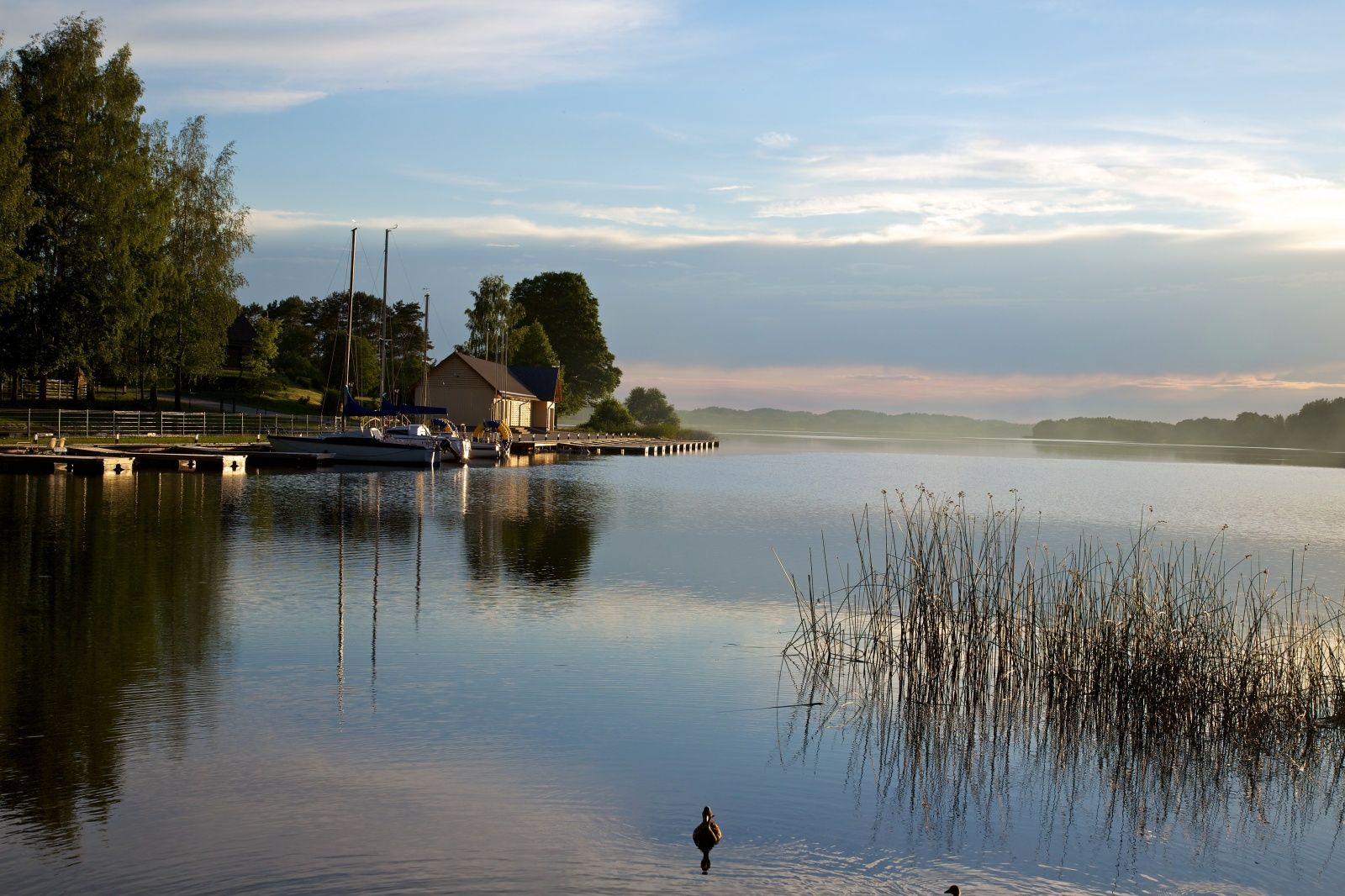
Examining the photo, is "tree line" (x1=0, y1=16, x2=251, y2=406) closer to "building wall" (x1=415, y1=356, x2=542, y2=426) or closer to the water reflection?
"building wall" (x1=415, y1=356, x2=542, y2=426)

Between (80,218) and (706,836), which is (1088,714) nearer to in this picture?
(706,836)

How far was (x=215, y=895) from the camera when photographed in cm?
589

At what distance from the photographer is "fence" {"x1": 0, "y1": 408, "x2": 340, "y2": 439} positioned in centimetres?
4189

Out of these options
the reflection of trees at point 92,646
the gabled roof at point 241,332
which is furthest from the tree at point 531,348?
the reflection of trees at point 92,646

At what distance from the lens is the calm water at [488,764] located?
6590 mm

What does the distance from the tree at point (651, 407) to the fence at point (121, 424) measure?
2426 inches

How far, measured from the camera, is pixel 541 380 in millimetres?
84125

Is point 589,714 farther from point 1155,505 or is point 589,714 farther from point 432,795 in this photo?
point 1155,505

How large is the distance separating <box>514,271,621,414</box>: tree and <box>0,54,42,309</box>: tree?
5929cm

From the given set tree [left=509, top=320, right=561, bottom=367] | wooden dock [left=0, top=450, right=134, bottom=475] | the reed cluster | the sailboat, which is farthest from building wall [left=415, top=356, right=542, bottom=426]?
the reed cluster

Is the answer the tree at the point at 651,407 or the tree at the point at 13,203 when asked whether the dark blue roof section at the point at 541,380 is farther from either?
the tree at the point at 13,203

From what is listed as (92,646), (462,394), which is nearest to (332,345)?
(462,394)

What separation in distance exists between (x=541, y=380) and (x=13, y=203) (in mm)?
47332

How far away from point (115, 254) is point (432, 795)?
42210 millimetres
